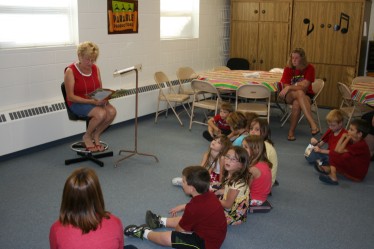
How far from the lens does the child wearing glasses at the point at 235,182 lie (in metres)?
3.19

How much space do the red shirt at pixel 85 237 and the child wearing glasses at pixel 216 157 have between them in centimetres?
172

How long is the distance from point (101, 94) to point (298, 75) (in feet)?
9.42

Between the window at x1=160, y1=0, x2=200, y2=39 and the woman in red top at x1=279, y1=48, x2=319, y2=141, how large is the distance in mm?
2304

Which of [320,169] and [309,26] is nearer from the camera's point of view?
[320,169]

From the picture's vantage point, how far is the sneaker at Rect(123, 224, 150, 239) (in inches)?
124

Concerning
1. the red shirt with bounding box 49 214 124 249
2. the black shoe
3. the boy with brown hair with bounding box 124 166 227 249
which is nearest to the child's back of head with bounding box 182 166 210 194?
the boy with brown hair with bounding box 124 166 227 249

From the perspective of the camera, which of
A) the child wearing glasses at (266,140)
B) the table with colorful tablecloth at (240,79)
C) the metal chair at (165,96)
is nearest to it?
the child wearing glasses at (266,140)

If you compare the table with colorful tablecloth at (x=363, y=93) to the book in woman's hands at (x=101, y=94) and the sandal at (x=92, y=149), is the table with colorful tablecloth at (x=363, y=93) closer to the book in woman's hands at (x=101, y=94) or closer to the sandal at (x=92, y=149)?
the book in woman's hands at (x=101, y=94)

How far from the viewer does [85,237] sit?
1.96 m

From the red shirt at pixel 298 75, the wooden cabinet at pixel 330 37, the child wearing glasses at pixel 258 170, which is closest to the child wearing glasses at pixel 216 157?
the child wearing glasses at pixel 258 170

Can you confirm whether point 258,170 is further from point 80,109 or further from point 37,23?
point 37,23

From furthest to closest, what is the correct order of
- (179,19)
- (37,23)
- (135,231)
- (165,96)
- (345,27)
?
(179,19) → (345,27) → (165,96) → (37,23) → (135,231)

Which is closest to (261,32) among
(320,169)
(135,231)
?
(320,169)

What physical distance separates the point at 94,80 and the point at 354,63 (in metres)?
4.63
